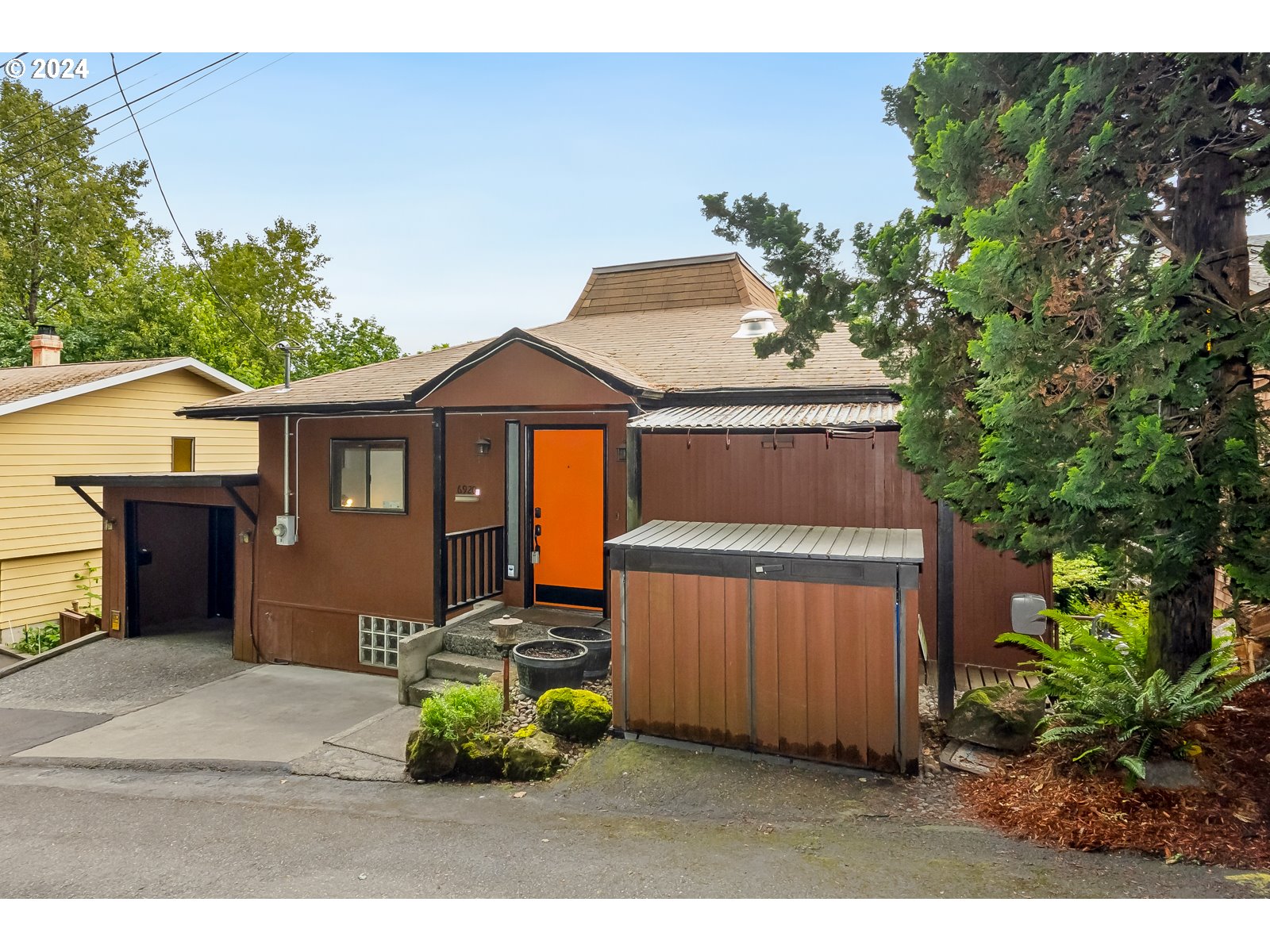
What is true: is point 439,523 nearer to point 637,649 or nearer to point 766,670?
point 637,649

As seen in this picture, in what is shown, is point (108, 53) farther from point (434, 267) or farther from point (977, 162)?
point (434, 267)

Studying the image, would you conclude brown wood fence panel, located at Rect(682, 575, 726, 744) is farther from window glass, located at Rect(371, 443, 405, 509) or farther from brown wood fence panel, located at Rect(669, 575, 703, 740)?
window glass, located at Rect(371, 443, 405, 509)

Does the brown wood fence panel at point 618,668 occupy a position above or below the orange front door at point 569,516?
below

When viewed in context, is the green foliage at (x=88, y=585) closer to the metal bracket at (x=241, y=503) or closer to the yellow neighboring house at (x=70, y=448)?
the yellow neighboring house at (x=70, y=448)

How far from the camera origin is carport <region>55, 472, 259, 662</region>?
8.17 m

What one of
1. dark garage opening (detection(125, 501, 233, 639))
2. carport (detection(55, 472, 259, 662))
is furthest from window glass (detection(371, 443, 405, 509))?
dark garage opening (detection(125, 501, 233, 639))

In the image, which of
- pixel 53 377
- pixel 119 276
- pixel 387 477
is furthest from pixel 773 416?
pixel 119 276

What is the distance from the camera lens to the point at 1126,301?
314 centimetres

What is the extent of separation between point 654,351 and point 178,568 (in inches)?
300

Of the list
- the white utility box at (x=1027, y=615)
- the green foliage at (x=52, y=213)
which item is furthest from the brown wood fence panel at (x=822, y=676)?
the green foliage at (x=52, y=213)

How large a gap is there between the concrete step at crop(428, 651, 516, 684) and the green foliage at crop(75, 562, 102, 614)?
838 centimetres

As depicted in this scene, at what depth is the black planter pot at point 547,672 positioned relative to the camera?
526cm

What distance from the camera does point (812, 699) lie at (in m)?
4.11

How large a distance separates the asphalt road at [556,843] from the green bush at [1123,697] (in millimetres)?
659
